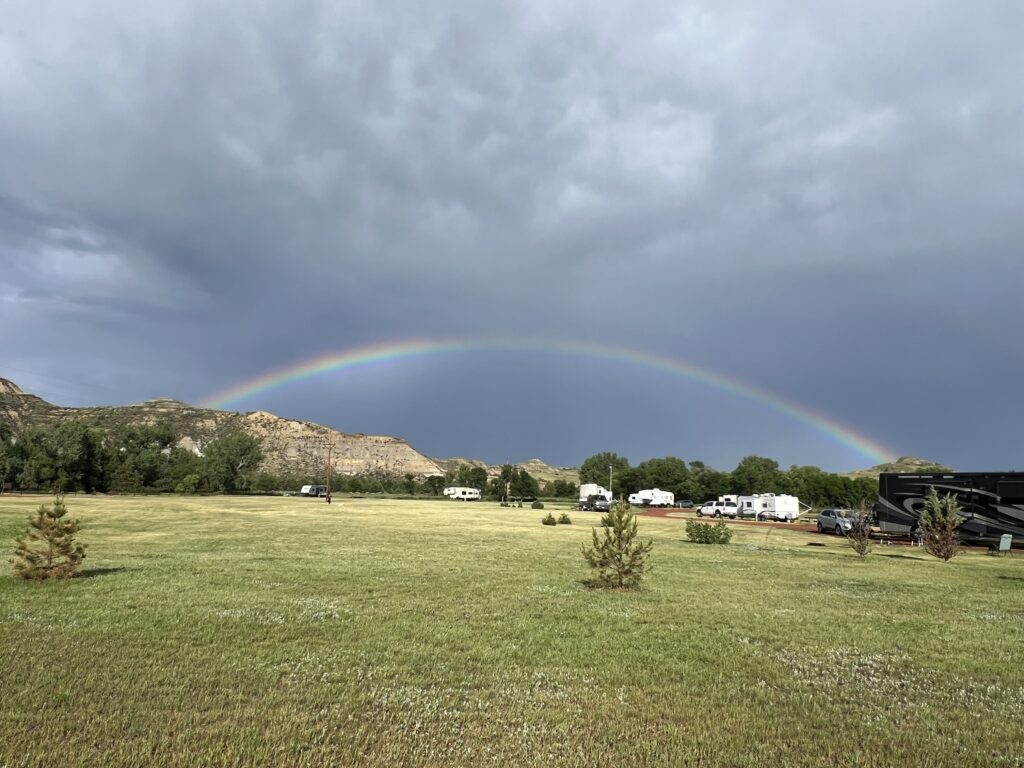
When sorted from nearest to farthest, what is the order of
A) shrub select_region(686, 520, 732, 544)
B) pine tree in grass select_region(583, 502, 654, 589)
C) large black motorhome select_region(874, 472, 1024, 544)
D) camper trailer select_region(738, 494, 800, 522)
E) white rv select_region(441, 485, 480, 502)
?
pine tree in grass select_region(583, 502, 654, 589), shrub select_region(686, 520, 732, 544), large black motorhome select_region(874, 472, 1024, 544), camper trailer select_region(738, 494, 800, 522), white rv select_region(441, 485, 480, 502)

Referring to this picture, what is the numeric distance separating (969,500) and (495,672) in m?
44.2

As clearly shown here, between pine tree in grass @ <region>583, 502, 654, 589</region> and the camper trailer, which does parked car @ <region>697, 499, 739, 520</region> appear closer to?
the camper trailer

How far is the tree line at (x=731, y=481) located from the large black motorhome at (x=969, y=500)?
55.4 m

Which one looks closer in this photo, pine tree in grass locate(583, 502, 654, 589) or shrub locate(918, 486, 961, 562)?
pine tree in grass locate(583, 502, 654, 589)

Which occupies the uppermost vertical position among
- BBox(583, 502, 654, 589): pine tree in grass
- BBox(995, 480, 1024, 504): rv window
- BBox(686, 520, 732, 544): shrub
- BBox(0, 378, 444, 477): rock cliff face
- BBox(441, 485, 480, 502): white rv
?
BBox(0, 378, 444, 477): rock cliff face

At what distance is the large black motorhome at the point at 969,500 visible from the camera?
38.6 m

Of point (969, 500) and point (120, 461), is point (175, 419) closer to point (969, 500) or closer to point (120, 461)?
point (120, 461)

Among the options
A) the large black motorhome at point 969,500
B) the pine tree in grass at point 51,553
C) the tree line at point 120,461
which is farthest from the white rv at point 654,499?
the pine tree in grass at point 51,553

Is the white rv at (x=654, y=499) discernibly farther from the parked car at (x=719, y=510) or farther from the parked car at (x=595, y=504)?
the parked car at (x=719, y=510)

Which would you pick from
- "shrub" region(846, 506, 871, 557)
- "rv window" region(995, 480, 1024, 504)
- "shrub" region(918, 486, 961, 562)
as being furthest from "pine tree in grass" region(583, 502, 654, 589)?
"rv window" region(995, 480, 1024, 504)

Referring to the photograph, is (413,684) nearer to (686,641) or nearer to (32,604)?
(686,641)

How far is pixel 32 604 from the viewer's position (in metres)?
12.1

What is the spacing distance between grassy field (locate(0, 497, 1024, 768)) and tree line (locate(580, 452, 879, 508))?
89662 millimetres

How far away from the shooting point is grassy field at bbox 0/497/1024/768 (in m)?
5.69
